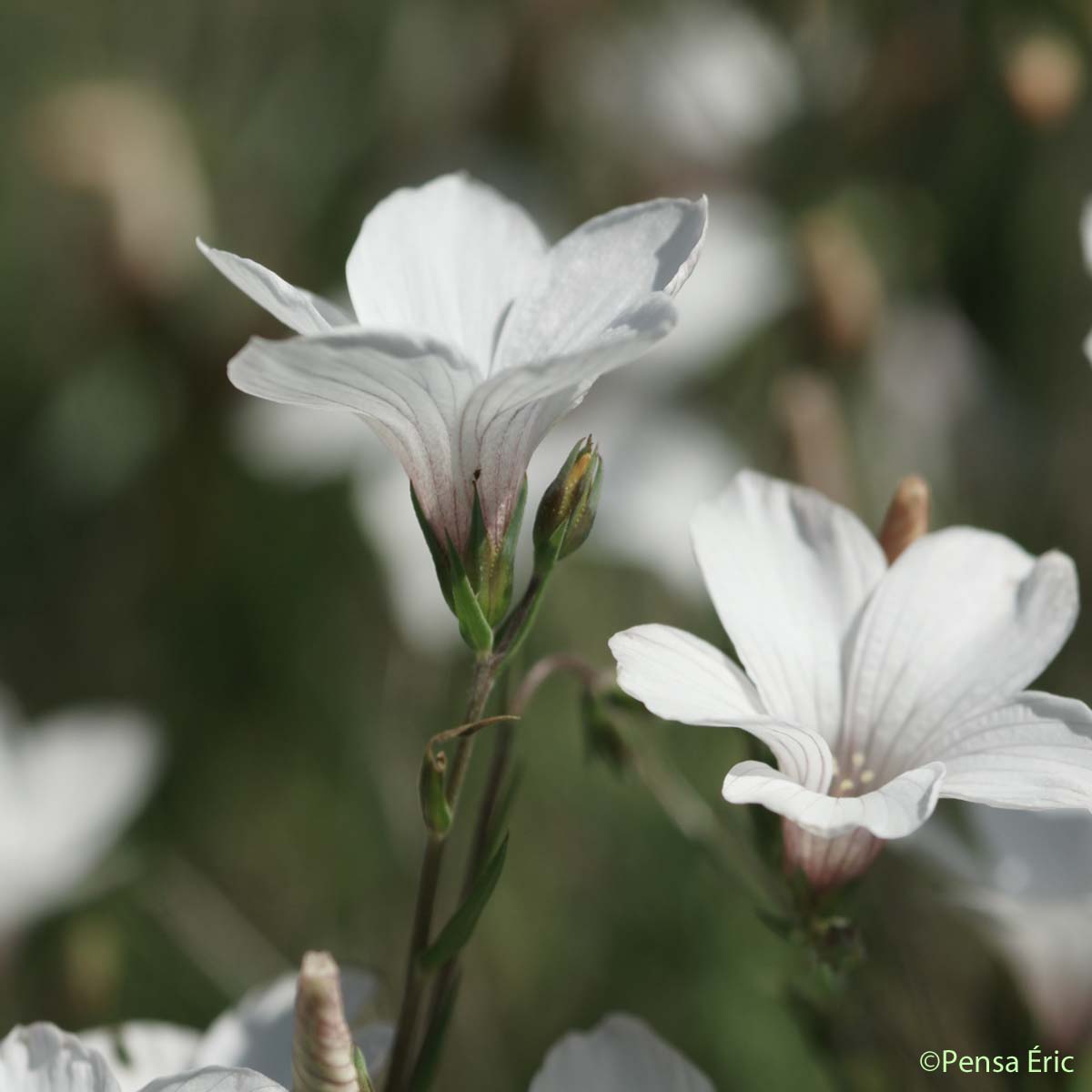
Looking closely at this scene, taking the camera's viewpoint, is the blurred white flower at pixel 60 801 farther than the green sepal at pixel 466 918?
Yes

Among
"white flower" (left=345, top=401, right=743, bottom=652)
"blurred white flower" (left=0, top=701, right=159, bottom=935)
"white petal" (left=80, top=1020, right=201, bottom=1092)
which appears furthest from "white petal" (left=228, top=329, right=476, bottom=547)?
"white flower" (left=345, top=401, right=743, bottom=652)

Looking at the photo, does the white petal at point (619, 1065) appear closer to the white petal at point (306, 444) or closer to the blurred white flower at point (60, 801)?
the blurred white flower at point (60, 801)

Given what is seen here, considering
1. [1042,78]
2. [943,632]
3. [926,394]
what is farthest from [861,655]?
[926,394]

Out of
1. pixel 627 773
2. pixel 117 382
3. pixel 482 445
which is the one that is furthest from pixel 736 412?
pixel 482 445

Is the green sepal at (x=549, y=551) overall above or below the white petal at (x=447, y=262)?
below

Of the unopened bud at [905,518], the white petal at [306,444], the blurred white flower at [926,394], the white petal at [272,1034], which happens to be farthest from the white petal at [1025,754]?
the white petal at [306,444]

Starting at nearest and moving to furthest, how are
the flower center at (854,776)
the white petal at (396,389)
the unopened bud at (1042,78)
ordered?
1. the white petal at (396,389)
2. the flower center at (854,776)
3. the unopened bud at (1042,78)

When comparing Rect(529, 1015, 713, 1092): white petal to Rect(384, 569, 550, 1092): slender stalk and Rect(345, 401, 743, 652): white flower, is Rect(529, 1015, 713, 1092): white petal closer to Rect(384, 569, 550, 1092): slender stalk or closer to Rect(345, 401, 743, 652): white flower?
Rect(384, 569, 550, 1092): slender stalk

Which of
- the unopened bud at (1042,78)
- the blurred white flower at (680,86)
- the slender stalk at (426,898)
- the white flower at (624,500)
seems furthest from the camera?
the blurred white flower at (680,86)
